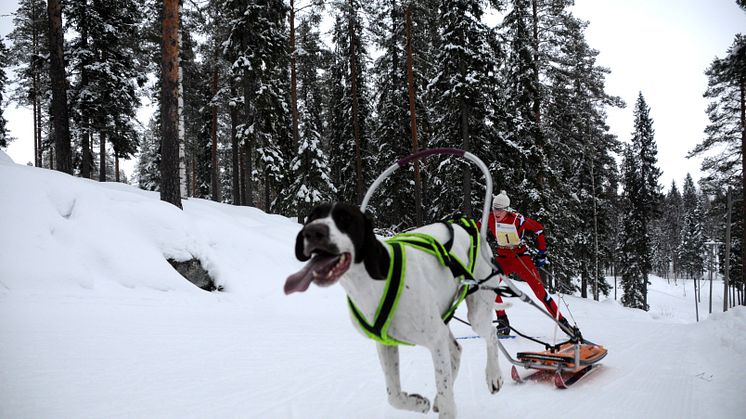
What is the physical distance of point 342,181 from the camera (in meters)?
26.0

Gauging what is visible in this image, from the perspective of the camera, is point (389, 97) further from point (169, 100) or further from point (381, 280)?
point (381, 280)

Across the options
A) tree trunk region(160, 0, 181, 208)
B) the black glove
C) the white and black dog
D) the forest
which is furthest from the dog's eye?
the forest

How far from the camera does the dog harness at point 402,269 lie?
249cm

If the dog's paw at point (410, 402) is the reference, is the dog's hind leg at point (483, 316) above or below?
above

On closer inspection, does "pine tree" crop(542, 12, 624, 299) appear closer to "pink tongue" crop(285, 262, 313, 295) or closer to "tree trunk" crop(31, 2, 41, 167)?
"pink tongue" crop(285, 262, 313, 295)

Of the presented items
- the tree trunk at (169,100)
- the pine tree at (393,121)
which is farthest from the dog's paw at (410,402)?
the pine tree at (393,121)

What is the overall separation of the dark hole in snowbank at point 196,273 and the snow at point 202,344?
7.2 inches

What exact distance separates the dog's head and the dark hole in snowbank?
6.85 m

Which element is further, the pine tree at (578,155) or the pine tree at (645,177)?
the pine tree at (645,177)

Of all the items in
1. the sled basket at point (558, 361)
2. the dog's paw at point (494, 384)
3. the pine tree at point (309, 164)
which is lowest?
the sled basket at point (558, 361)

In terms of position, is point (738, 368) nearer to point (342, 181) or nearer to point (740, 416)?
point (740, 416)

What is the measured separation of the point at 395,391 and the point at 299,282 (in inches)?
51.7

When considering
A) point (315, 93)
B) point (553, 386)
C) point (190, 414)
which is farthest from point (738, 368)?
point (315, 93)

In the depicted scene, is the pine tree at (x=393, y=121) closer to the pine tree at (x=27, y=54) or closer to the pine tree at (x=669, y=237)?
the pine tree at (x=27, y=54)
